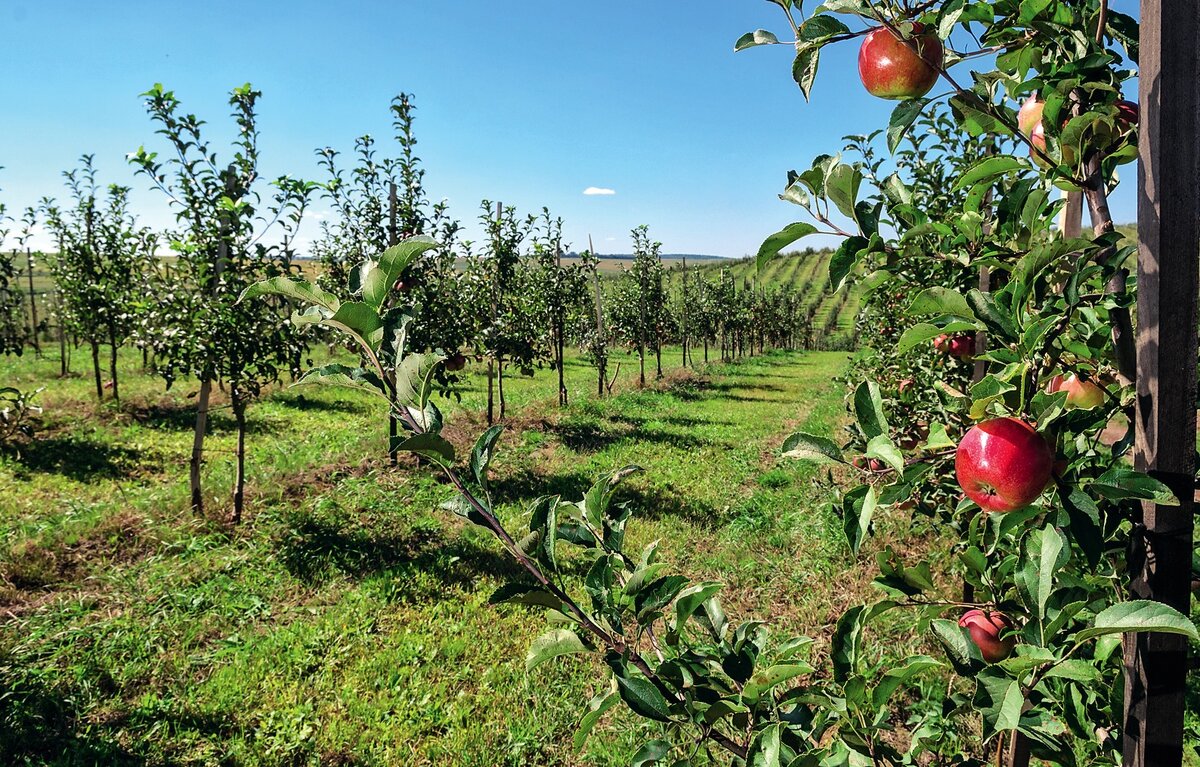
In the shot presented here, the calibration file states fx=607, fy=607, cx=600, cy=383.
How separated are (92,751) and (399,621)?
1731mm

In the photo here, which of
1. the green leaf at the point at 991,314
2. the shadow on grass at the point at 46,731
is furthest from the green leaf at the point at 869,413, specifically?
the shadow on grass at the point at 46,731

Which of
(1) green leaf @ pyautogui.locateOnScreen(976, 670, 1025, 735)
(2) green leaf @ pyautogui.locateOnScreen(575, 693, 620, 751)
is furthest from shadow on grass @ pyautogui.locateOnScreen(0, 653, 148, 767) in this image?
(1) green leaf @ pyautogui.locateOnScreen(976, 670, 1025, 735)

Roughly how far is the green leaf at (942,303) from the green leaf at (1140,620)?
0.42m

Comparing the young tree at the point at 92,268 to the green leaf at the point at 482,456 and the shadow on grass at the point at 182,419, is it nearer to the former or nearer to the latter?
the shadow on grass at the point at 182,419

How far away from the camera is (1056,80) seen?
0.94m

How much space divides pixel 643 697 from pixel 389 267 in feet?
2.48

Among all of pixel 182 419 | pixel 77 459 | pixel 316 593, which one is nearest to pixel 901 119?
pixel 316 593

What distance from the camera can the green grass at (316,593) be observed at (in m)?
3.27

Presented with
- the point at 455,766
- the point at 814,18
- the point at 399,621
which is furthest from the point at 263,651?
the point at 814,18

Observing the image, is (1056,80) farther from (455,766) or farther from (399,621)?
(399,621)

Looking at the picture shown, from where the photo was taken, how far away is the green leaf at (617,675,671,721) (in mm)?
939

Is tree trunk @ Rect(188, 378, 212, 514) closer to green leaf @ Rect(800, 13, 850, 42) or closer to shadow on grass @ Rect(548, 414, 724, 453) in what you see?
shadow on grass @ Rect(548, 414, 724, 453)

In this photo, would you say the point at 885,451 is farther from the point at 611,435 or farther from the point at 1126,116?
the point at 611,435

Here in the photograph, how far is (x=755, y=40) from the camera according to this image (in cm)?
109
